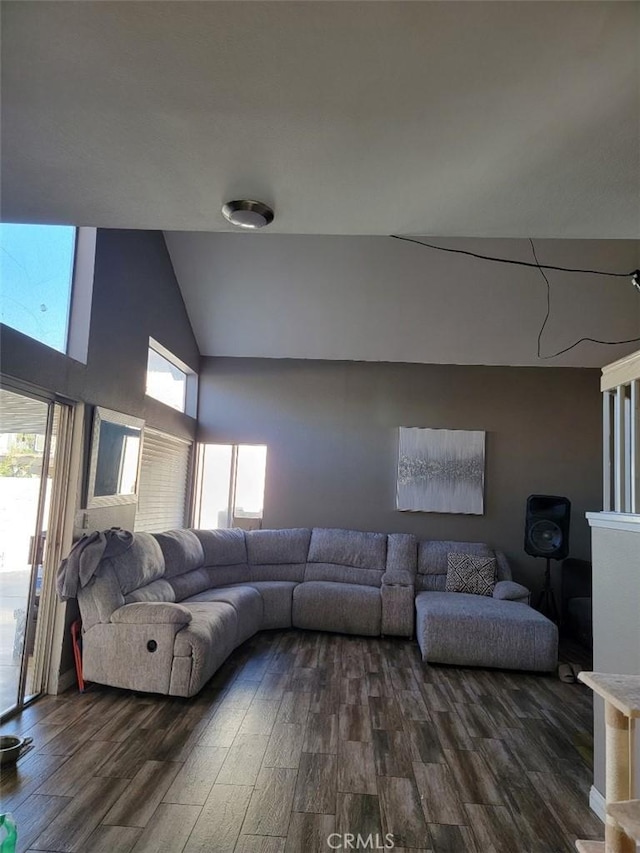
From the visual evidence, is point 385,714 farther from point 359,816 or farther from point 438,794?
point 359,816

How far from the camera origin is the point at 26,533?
2975 millimetres

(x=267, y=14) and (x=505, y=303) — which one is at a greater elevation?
(x=505, y=303)

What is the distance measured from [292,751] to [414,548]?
9.39 feet

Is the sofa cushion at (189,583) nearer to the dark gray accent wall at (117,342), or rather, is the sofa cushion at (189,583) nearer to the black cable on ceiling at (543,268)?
the dark gray accent wall at (117,342)

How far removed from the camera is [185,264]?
4879mm

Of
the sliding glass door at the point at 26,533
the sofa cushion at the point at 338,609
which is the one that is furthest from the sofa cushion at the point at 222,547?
the sliding glass door at the point at 26,533

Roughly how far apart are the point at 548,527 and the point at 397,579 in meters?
1.56

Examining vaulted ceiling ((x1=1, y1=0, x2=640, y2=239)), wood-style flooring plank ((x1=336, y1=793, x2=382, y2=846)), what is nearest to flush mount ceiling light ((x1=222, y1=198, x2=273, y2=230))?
vaulted ceiling ((x1=1, y1=0, x2=640, y2=239))

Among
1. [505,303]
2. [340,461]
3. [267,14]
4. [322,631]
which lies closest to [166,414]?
[340,461]

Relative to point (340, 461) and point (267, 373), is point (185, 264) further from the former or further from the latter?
point (340, 461)

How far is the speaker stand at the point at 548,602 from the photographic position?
4.97 m

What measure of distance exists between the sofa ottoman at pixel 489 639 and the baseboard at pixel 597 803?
172 cm

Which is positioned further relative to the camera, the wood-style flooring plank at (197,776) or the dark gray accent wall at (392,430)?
the dark gray accent wall at (392,430)

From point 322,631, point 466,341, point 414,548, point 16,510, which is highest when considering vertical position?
point 466,341
